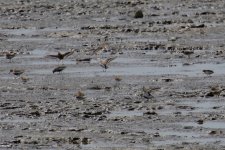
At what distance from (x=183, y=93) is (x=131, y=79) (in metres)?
1.52

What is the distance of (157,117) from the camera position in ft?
40.9

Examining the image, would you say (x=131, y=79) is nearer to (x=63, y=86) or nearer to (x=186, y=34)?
(x=63, y=86)

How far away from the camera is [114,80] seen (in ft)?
50.6

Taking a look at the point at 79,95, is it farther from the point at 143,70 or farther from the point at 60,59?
the point at 60,59

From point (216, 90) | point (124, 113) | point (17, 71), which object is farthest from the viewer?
point (17, 71)

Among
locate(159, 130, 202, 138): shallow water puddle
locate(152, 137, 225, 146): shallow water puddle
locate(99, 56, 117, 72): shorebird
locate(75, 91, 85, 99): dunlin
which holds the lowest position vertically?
locate(152, 137, 225, 146): shallow water puddle

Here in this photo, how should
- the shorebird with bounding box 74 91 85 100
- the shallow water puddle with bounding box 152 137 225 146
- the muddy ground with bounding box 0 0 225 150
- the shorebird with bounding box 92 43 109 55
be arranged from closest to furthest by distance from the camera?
the shallow water puddle with bounding box 152 137 225 146
the muddy ground with bounding box 0 0 225 150
the shorebird with bounding box 74 91 85 100
the shorebird with bounding box 92 43 109 55

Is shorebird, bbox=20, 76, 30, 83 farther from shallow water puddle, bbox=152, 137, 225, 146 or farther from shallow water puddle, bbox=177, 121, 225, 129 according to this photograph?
shallow water puddle, bbox=152, 137, 225, 146

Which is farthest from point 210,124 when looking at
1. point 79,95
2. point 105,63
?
point 105,63

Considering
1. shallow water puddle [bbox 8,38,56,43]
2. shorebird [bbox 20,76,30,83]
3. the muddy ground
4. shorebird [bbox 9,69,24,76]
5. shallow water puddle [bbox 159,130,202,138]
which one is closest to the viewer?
shallow water puddle [bbox 159,130,202,138]

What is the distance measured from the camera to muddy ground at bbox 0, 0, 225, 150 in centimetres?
1156

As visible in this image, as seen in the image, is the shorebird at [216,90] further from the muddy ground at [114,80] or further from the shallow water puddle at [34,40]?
the shallow water puddle at [34,40]

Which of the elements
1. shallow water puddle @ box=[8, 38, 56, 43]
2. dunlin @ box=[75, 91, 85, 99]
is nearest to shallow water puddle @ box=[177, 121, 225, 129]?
dunlin @ box=[75, 91, 85, 99]

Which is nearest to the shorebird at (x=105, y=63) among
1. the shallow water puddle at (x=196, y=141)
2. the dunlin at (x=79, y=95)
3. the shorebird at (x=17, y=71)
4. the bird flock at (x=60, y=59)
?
the bird flock at (x=60, y=59)
